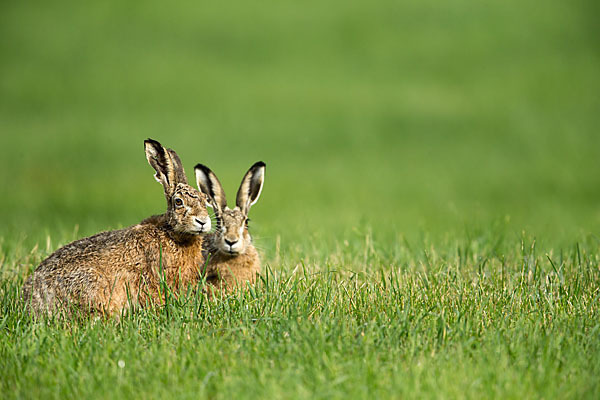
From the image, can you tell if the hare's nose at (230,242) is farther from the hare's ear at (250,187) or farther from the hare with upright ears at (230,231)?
the hare's ear at (250,187)

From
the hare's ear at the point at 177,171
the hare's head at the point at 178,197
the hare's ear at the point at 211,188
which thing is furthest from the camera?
the hare's ear at the point at 211,188

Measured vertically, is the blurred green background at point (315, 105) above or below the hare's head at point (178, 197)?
above

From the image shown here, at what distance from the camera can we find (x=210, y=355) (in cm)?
447

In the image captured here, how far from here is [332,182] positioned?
57.9 ft

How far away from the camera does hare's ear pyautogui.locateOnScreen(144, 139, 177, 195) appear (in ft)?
19.0

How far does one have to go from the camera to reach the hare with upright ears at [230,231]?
6047 mm

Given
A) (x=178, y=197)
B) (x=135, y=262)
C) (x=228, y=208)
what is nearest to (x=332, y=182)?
(x=228, y=208)

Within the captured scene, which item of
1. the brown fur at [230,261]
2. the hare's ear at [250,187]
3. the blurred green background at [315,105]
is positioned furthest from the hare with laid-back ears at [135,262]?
the blurred green background at [315,105]

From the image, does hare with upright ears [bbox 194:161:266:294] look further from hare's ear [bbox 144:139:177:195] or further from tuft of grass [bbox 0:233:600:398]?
tuft of grass [bbox 0:233:600:398]

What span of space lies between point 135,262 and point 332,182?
1222 centimetres

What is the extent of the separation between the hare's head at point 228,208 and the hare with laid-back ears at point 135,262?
0.23 m

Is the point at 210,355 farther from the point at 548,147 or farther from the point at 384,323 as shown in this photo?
the point at 548,147

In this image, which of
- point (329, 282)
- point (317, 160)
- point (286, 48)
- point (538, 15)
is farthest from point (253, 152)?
point (329, 282)

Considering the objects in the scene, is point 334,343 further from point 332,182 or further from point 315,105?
point 315,105
